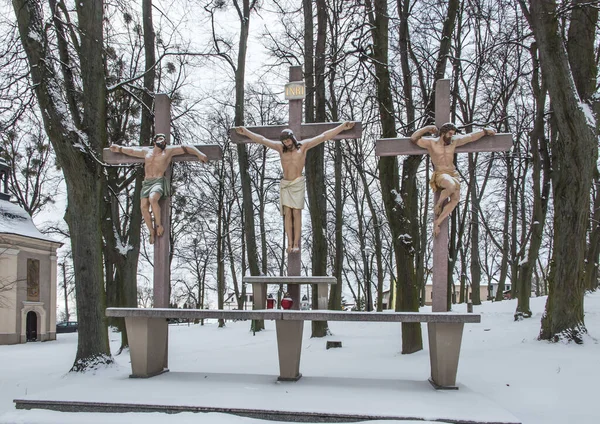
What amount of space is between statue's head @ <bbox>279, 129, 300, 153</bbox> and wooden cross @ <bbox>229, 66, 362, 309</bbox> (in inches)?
14.5

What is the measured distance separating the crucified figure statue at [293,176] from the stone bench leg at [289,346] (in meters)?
1.10

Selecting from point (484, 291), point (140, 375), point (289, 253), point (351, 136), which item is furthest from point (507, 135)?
point (484, 291)

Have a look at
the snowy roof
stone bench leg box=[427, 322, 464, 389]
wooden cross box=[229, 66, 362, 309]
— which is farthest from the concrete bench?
the snowy roof

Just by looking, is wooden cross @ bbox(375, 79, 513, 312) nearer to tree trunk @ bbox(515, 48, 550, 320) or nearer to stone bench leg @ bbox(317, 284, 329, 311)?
stone bench leg @ bbox(317, 284, 329, 311)

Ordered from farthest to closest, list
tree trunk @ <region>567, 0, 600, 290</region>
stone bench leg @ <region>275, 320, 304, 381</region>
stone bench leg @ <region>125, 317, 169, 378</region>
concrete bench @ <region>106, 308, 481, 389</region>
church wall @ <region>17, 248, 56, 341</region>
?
church wall @ <region>17, 248, 56, 341</region>
tree trunk @ <region>567, 0, 600, 290</region>
stone bench leg @ <region>125, 317, 169, 378</region>
stone bench leg @ <region>275, 320, 304, 381</region>
concrete bench @ <region>106, 308, 481, 389</region>

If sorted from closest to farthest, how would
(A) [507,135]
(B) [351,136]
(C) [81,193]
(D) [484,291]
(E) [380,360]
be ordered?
(A) [507,135] < (B) [351,136] < (C) [81,193] < (E) [380,360] < (D) [484,291]

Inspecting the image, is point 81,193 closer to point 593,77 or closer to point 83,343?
point 83,343

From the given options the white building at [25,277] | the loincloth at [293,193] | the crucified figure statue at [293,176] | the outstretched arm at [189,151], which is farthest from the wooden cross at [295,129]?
the white building at [25,277]

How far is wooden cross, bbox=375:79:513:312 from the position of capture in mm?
6141

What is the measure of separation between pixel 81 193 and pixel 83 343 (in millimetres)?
2642

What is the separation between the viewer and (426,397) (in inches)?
207

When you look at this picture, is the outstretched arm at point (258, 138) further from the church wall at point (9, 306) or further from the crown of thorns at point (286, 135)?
the church wall at point (9, 306)

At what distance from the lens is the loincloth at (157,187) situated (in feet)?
22.3

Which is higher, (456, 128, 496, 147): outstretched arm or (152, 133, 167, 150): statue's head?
(152, 133, 167, 150): statue's head
